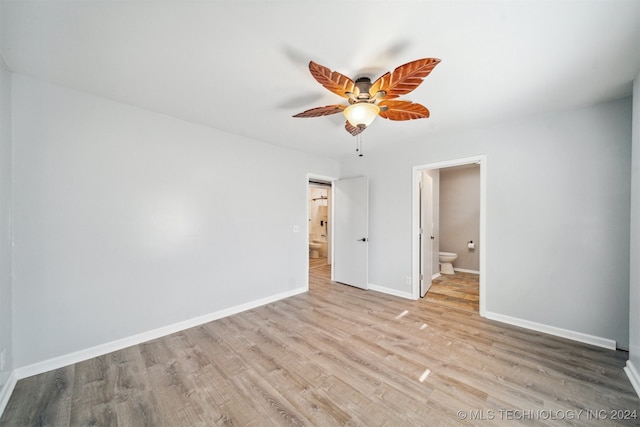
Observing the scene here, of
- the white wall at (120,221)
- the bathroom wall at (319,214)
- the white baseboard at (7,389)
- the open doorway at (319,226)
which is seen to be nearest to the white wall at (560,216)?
the white wall at (120,221)

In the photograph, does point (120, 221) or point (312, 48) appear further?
point (120, 221)

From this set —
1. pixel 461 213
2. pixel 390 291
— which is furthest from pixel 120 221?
pixel 461 213

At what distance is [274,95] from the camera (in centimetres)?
227

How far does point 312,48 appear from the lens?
1654 mm

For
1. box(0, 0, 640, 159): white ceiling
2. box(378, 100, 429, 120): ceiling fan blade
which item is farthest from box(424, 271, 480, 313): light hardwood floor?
box(378, 100, 429, 120): ceiling fan blade

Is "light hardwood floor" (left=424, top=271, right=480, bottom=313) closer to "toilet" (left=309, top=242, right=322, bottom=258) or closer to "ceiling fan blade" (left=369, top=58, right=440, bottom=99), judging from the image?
"ceiling fan blade" (left=369, top=58, right=440, bottom=99)

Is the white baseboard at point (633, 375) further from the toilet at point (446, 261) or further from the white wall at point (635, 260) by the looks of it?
the toilet at point (446, 261)

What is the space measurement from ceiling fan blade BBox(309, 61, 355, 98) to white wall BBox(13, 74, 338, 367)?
2012 millimetres

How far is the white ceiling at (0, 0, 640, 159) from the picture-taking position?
136 cm

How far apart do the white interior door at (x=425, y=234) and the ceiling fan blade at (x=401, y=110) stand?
2.00m

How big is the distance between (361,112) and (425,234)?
9.19 feet

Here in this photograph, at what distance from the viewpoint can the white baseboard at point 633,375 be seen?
5.87 ft

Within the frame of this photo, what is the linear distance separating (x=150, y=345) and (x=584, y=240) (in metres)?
4.64

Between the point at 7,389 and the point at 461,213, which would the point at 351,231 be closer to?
the point at 461,213
